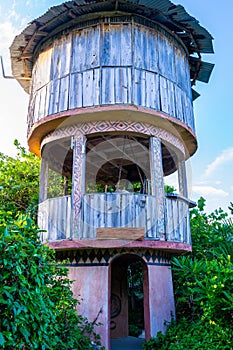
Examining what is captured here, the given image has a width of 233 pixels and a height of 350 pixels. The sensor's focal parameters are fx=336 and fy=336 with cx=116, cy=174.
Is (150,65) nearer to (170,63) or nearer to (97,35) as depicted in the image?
(170,63)

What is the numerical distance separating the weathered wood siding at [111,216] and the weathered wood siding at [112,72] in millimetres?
2584

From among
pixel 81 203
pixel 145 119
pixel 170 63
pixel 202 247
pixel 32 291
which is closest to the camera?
pixel 32 291

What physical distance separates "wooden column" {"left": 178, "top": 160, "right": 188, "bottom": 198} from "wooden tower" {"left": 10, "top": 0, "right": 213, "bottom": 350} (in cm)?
4

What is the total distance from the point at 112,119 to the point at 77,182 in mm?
2032

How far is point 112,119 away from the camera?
949 centimetres

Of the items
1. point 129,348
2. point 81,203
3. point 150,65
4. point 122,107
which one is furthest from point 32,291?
point 150,65

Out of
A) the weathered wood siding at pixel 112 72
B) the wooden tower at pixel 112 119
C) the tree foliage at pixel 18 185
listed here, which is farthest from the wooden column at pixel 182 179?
the tree foliage at pixel 18 185

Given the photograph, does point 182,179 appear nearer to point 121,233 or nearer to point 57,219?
point 121,233

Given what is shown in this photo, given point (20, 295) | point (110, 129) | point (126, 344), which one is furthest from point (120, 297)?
point (20, 295)

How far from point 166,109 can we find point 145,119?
69cm

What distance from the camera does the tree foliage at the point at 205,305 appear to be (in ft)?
22.8

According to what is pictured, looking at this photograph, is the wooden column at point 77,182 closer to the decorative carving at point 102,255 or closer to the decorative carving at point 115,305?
the decorative carving at point 102,255

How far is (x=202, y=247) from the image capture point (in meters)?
11.6

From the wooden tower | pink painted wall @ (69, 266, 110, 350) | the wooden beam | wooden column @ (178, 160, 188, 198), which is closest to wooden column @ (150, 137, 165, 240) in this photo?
the wooden tower
